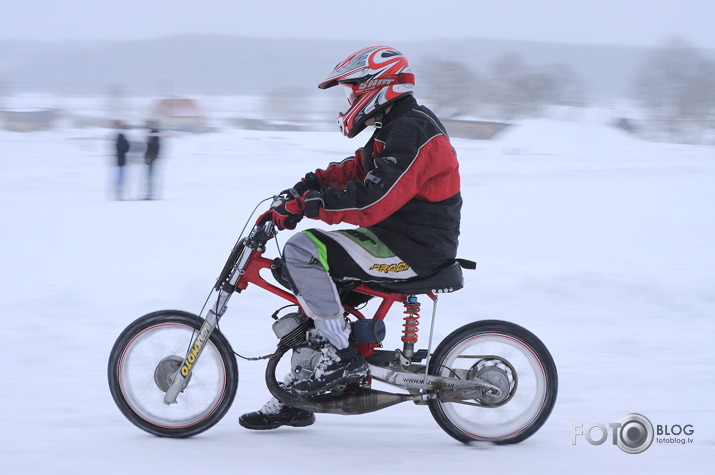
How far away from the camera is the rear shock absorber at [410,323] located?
391cm

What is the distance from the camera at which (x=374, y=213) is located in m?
3.57

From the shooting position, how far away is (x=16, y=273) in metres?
7.25

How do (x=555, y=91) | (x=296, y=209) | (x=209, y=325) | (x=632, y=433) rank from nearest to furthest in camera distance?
(x=296, y=209) → (x=209, y=325) → (x=632, y=433) → (x=555, y=91)

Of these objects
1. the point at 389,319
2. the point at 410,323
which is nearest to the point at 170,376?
the point at 410,323

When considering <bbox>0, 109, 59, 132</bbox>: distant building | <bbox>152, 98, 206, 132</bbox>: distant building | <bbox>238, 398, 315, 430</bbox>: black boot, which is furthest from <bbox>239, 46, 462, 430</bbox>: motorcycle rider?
<bbox>0, 109, 59, 132</bbox>: distant building

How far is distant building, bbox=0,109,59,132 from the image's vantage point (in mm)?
29141

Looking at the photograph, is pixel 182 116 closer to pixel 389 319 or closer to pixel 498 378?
pixel 389 319

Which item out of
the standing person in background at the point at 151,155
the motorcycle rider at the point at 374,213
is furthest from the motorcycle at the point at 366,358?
the standing person in background at the point at 151,155

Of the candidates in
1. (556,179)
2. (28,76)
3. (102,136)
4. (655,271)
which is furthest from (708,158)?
(28,76)

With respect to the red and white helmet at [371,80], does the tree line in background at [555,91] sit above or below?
above

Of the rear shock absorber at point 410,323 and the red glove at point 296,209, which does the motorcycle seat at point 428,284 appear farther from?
the red glove at point 296,209

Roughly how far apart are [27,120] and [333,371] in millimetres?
29498

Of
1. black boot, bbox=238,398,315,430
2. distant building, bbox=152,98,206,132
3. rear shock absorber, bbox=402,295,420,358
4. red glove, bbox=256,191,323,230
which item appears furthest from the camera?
distant building, bbox=152,98,206,132

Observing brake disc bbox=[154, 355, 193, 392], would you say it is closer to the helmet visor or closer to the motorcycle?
the motorcycle
